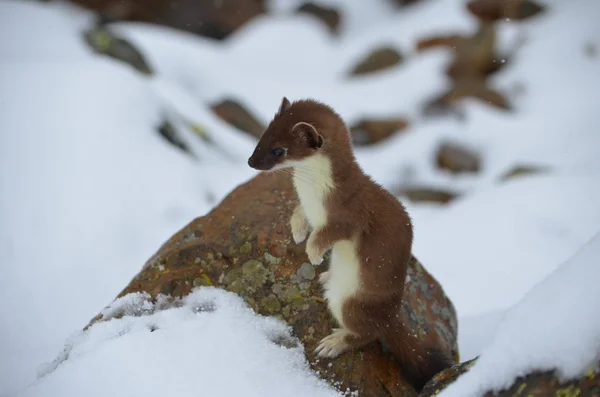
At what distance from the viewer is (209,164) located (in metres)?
6.20

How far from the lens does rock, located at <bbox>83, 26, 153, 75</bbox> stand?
25.0 ft

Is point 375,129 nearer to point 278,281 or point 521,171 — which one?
point 521,171

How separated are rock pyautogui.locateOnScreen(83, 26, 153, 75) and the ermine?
214 inches

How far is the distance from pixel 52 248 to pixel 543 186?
475 cm

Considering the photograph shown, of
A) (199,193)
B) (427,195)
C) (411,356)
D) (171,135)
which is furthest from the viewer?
(427,195)

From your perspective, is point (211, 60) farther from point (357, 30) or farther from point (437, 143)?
point (357, 30)

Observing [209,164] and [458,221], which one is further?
[209,164]

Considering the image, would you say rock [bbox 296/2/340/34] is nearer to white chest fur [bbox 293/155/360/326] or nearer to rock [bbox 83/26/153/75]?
rock [bbox 83/26/153/75]

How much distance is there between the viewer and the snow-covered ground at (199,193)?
2559mm

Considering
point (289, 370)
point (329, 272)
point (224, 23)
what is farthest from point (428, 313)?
point (224, 23)

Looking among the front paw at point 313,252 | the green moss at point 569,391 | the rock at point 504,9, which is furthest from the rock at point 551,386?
the rock at point 504,9

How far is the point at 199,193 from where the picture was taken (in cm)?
553

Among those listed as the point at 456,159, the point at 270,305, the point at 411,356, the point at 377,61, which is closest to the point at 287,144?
the point at 270,305

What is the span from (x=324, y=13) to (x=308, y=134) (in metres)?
12.0
